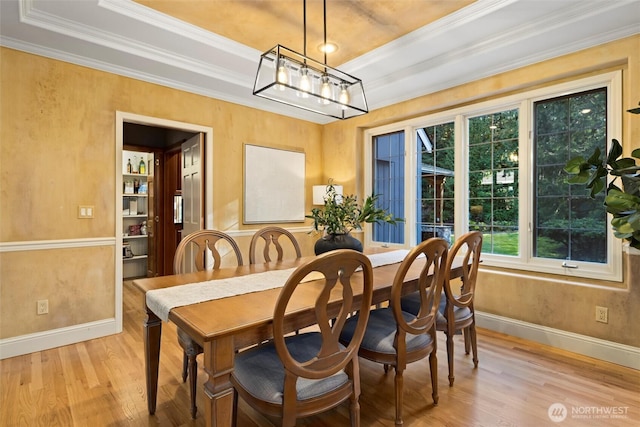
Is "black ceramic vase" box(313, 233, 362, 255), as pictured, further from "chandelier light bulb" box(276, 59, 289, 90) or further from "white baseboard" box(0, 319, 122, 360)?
"white baseboard" box(0, 319, 122, 360)

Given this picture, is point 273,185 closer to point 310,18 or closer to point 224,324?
point 310,18

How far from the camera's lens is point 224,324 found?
1.24 m

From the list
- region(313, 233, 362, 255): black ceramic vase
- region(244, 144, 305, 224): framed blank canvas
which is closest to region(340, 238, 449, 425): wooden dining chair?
region(313, 233, 362, 255): black ceramic vase

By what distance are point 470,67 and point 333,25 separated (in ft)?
4.60

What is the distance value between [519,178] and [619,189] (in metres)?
1.02

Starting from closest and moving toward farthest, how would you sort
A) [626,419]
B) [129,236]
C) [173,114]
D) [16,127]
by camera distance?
[626,419]
[16,127]
[173,114]
[129,236]

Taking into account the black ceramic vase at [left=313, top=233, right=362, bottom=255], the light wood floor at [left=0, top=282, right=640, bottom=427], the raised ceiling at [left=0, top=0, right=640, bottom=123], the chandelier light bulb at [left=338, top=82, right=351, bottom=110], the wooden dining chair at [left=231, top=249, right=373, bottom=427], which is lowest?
the light wood floor at [left=0, top=282, right=640, bottom=427]

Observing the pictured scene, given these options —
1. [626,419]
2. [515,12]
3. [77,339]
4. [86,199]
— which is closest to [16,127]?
[86,199]

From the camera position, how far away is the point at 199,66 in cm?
314

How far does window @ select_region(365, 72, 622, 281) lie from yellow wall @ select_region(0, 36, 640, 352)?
136 mm

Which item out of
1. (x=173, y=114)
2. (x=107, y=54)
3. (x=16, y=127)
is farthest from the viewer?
(x=173, y=114)

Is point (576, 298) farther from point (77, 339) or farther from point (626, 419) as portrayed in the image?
point (77, 339)

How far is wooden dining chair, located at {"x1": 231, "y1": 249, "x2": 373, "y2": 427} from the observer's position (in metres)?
1.23

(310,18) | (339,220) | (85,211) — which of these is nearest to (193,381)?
(339,220)
